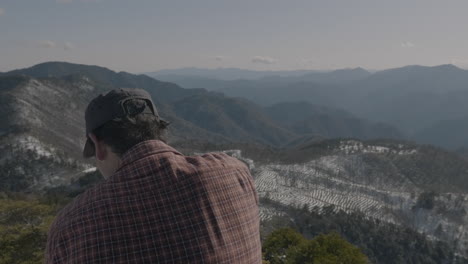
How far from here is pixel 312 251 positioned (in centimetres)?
2472

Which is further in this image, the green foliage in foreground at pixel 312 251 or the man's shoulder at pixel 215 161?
the green foliage in foreground at pixel 312 251

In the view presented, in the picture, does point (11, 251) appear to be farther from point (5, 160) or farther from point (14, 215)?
point (5, 160)

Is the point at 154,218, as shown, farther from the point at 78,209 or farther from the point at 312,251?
the point at 312,251

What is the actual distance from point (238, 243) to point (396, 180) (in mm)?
142056

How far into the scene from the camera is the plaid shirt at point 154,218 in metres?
2.42

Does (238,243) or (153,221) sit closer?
(153,221)

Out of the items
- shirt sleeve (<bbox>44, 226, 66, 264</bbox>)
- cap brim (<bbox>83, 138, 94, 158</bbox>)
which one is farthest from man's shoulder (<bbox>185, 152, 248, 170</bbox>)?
shirt sleeve (<bbox>44, 226, 66, 264</bbox>)

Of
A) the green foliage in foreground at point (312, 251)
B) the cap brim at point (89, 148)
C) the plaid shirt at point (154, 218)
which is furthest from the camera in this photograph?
the green foliage in foreground at point (312, 251)

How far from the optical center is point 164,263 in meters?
2.43

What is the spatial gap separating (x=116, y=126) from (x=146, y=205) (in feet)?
2.59

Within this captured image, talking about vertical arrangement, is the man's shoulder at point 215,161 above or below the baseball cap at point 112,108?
below

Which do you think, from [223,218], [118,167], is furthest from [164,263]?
[118,167]

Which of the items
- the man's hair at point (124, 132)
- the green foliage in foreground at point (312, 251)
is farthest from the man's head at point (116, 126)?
the green foliage in foreground at point (312, 251)

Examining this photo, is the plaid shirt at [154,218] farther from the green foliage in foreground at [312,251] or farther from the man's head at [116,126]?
the green foliage in foreground at [312,251]
